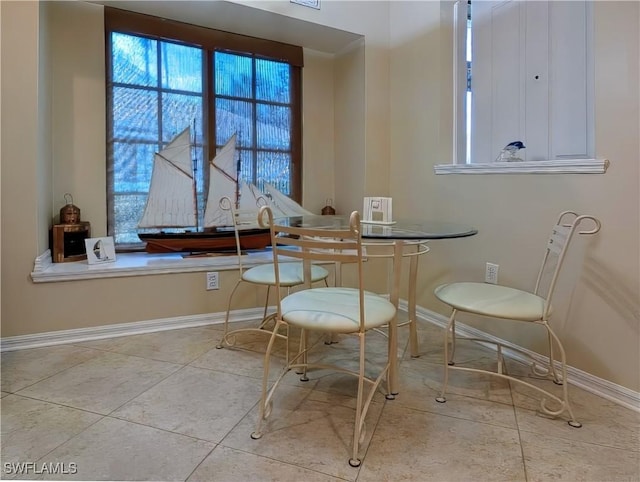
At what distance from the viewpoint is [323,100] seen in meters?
3.47

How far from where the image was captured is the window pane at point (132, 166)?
2.77 metres

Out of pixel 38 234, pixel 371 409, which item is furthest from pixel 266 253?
pixel 371 409

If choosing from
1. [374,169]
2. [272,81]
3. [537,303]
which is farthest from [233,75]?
[537,303]

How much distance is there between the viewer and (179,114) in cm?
295

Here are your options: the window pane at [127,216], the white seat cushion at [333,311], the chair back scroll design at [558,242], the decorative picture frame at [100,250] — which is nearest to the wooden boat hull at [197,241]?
the window pane at [127,216]

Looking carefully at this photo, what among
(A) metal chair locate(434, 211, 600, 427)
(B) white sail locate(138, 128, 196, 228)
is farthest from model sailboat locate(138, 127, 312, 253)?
(A) metal chair locate(434, 211, 600, 427)

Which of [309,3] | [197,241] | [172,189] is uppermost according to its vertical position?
Answer: [309,3]

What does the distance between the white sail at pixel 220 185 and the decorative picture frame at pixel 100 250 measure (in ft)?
2.13

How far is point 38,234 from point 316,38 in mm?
2349

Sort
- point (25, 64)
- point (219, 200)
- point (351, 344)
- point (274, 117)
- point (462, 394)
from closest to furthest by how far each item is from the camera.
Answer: point (462, 394), point (25, 64), point (351, 344), point (219, 200), point (274, 117)

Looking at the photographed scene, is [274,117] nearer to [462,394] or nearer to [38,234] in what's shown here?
[38,234]
